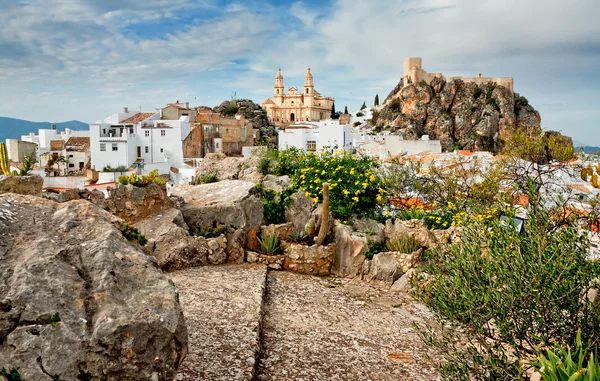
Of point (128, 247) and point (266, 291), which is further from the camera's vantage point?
point (266, 291)

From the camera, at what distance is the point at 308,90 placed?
10612cm

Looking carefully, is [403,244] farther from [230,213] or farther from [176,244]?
[176,244]

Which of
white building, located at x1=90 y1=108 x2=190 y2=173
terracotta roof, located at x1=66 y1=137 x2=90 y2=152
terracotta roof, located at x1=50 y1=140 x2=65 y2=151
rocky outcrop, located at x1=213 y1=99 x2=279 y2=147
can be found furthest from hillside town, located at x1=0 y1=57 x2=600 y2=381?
rocky outcrop, located at x1=213 y1=99 x2=279 y2=147

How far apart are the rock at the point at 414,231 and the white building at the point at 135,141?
32.1 m

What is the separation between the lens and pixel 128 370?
3756mm

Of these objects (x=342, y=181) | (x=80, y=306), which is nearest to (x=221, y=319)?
(x=80, y=306)

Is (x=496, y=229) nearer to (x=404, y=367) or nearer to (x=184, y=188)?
(x=404, y=367)

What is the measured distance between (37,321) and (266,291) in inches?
228

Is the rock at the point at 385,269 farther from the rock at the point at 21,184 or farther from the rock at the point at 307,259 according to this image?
the rock at the point at 21,184

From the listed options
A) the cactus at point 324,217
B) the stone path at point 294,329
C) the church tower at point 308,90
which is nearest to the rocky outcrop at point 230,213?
the stone path at point 294,329

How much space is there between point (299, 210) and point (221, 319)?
5445 mm

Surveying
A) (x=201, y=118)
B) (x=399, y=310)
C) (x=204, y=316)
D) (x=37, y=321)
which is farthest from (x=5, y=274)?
(x=201, y=118)

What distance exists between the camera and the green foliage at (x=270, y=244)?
11.0 metres

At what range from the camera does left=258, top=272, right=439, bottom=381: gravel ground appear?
6.45 meters
